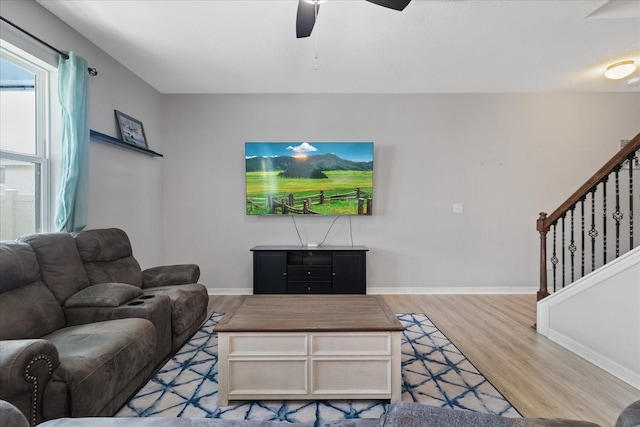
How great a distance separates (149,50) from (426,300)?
4270 mm

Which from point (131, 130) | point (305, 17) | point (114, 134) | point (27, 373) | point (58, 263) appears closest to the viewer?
point (27, 373)

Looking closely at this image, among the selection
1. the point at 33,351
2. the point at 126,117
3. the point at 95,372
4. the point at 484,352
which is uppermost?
the point at 126,117

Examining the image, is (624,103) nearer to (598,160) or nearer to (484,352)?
(598,160)

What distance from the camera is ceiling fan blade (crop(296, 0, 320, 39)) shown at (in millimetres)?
1922

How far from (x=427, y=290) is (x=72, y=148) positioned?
427 centimetres

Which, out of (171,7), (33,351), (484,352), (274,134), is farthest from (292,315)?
(274,134)

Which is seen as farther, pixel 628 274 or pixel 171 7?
pixel 171 7

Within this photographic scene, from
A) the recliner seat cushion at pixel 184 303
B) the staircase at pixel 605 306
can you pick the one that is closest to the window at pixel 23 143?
the recliner seat cushion at pixel 184 303

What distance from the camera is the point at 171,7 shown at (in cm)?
242

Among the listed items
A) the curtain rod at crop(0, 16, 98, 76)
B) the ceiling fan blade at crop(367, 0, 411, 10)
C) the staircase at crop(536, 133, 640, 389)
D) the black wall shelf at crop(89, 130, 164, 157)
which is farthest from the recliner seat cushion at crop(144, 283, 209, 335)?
the staircase at crop(536, 133, 640, 389)

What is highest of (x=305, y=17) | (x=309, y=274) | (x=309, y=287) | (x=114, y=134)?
(x=305, y=17)

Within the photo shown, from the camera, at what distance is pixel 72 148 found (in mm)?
2516

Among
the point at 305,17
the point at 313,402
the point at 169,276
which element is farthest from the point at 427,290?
the point at 305,17

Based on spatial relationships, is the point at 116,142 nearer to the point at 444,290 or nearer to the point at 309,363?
the point at 309,363
